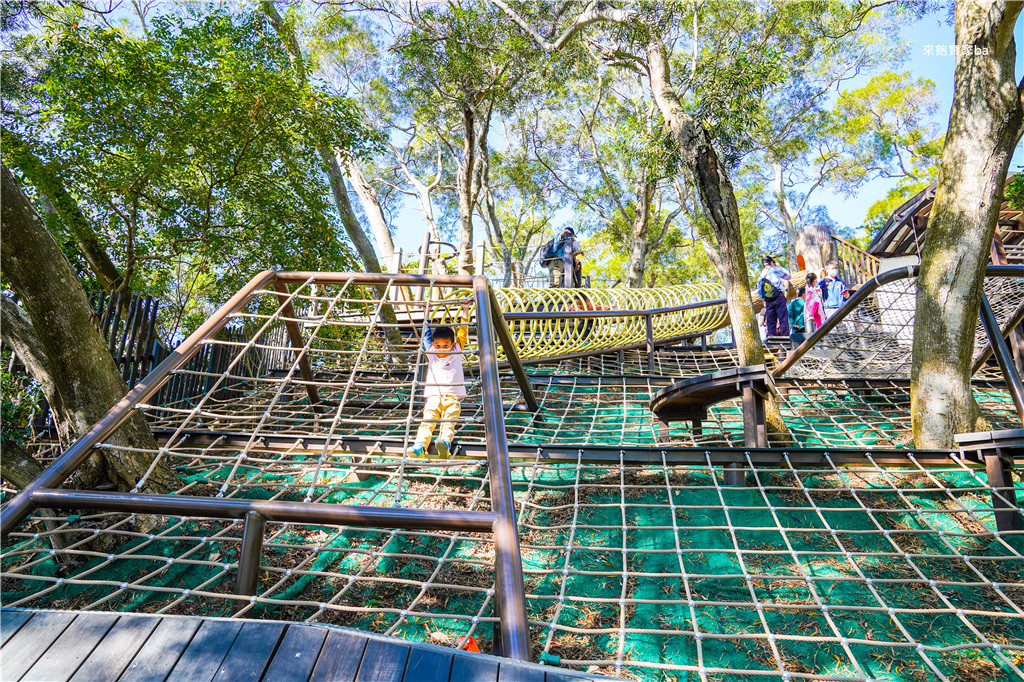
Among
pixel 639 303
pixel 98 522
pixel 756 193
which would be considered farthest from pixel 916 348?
pixel 756 193

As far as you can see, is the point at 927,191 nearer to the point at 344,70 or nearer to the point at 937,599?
the point at 937,599

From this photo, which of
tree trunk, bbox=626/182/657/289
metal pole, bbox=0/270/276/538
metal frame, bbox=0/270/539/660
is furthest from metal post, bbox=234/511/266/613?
tree trunk, bbox=626/182/657/289

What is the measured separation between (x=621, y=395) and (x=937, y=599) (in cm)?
306

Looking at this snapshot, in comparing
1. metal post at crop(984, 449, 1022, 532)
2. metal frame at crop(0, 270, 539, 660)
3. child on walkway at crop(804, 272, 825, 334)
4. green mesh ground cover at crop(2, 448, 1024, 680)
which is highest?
child on walkway at crop(804, 272, 825, 334)

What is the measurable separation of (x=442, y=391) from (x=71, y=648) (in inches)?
88.5

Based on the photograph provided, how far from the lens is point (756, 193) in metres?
17.6

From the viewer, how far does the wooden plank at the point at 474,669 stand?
2.96ft

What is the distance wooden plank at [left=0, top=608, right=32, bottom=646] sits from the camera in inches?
41.0

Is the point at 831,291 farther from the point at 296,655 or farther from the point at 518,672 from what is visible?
the point at 296,655

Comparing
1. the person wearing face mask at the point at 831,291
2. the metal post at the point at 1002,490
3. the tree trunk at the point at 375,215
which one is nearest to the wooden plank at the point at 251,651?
the metal post at the point at 1002,490

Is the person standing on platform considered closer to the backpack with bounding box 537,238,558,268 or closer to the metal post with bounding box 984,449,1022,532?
the backpack with bounding box 537,238,558,268

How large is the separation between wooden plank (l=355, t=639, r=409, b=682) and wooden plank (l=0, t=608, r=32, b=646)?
2.28ft

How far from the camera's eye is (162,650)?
100 cm

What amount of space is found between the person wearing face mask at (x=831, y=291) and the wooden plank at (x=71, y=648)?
8.31 meters
